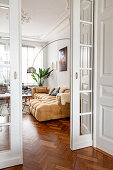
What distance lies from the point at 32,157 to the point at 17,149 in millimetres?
293

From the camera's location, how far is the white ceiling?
3961 millimetres

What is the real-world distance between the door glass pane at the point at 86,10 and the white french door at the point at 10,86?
3.20 ft

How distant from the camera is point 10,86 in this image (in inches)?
73.0

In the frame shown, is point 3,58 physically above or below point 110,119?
above

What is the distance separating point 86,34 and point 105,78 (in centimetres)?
77

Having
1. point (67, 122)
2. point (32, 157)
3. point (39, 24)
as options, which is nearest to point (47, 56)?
point (39, 24)

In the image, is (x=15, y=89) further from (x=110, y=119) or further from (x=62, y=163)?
(x=110, y=119)

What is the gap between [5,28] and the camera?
6.08 feet

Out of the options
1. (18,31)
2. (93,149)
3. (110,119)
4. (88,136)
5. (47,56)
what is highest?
(47,56)

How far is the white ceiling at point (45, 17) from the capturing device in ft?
13.0

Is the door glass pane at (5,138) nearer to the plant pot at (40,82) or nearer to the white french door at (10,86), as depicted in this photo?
the white french door at (10,86)

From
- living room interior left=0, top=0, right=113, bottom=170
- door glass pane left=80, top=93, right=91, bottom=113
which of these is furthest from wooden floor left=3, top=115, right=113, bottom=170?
door glass pane left=80, top=93, right=91, bottom=113

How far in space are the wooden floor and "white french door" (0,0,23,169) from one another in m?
0.23

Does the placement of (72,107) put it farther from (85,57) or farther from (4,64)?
(4,64)
